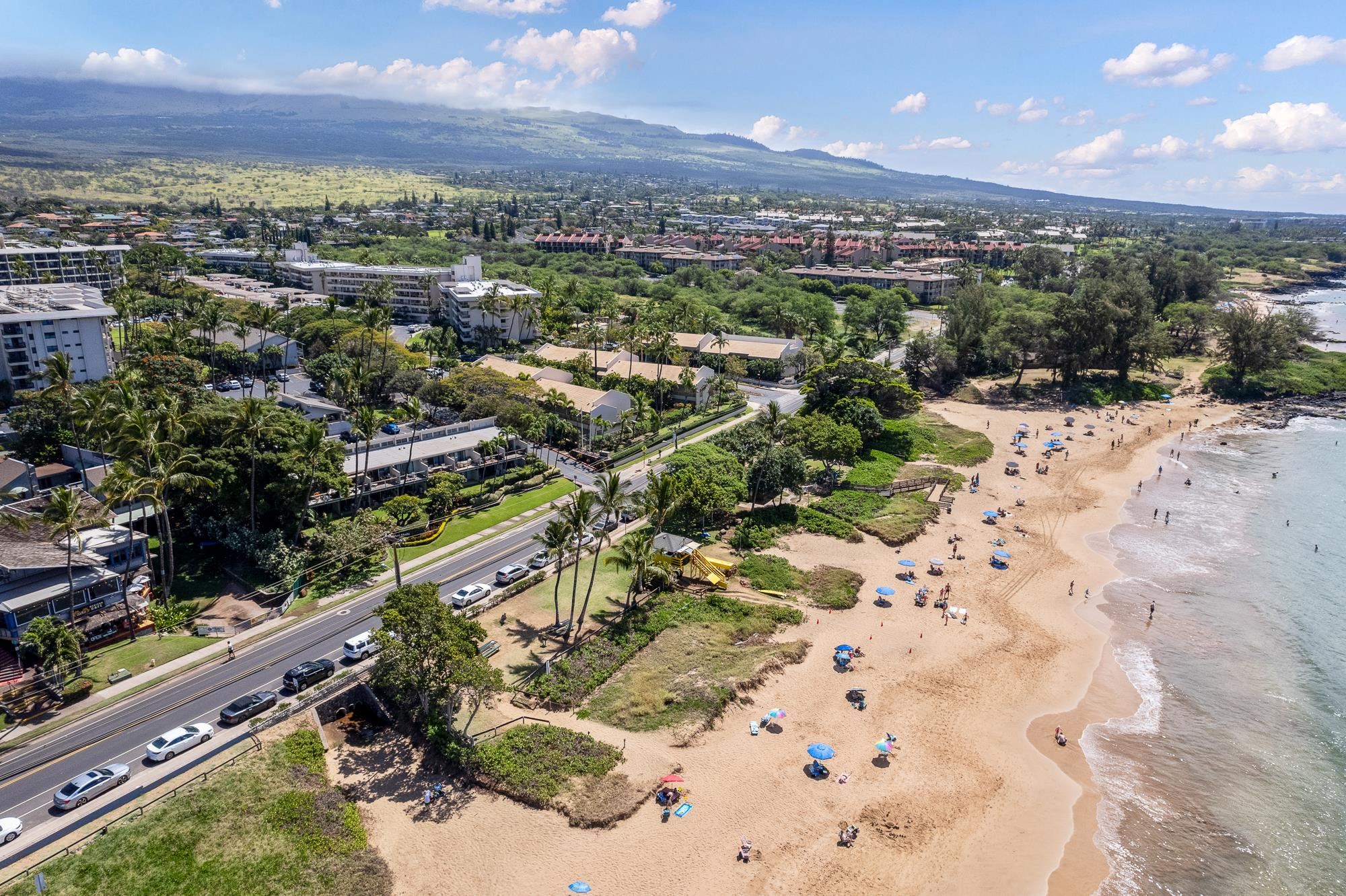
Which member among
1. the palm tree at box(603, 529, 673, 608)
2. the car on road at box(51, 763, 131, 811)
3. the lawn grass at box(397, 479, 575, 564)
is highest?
the palm tree at box(603, 529, 673, 608)

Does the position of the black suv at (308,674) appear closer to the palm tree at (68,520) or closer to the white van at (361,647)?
the white van at (361,647)

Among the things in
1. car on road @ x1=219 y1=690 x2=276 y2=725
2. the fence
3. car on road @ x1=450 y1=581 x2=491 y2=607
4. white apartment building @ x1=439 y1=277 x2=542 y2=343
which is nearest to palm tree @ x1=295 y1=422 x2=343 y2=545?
car on road @ x1=450 y1=581 x2=491 y2=607

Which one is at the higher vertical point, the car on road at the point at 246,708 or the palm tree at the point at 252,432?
the palm tree at the point at 252,432

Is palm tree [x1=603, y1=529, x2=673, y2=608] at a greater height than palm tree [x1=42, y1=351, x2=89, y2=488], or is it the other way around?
palm tree [x1=42, y1=351, x2=89, y2=488]

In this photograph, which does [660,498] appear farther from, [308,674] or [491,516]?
[308,674]

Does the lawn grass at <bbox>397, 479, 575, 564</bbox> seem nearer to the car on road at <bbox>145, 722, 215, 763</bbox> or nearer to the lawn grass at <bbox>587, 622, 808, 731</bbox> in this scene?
the car on road at <bbox>145, 722, 215, 763</bbox>

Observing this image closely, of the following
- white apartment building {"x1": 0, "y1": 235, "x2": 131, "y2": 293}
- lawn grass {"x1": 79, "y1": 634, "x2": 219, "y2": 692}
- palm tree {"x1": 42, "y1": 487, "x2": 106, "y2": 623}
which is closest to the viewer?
palm tree {"x1": 42, "y1": 487, "x2": 106, "y2": 623}

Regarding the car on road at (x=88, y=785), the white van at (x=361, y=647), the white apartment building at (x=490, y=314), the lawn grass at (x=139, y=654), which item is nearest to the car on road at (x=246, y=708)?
the car on road at (x=88, y=785)
